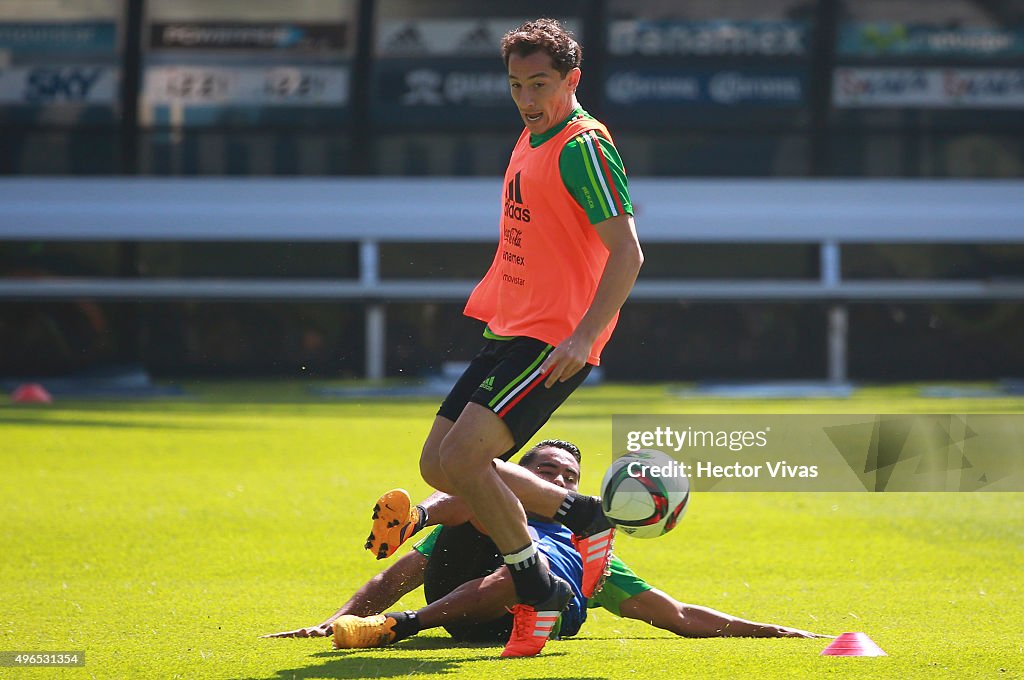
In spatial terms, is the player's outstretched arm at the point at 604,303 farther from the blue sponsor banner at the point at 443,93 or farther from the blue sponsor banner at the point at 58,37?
the blue sponsor banner at the point at 58,37

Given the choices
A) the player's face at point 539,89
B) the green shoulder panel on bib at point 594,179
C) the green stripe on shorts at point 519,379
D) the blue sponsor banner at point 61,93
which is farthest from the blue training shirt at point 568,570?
the blue sponsor banner at point 61,93

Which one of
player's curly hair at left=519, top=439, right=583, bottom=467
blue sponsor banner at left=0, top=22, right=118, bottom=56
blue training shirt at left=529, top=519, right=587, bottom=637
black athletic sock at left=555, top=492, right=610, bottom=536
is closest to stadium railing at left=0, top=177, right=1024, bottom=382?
blue sponsor banner at left=0, top=22, right=118, bottom=56

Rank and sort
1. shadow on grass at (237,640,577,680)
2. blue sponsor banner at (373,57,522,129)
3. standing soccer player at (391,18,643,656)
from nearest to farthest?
shadow on grass at (237,640,577,680) → standing soccer player at (391,18,643,656) → blue sponsor banner at (373,57,522,129)

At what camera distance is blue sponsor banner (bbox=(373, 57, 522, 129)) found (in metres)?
23.1

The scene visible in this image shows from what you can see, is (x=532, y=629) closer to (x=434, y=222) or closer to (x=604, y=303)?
(x=604, y=303)

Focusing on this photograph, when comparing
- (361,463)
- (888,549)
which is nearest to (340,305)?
(361,463)

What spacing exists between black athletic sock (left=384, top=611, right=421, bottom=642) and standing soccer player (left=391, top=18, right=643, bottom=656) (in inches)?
10.8

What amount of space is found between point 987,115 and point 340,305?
1124cm

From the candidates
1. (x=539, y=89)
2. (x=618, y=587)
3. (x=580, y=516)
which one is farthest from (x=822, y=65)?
(x=580, y=516)

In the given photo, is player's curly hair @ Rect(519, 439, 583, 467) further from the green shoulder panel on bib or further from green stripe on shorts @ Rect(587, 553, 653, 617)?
the green shoulder panel on bib

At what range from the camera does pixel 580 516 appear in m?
4.96

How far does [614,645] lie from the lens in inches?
201

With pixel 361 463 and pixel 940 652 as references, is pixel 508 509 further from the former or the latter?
pixel 361 463

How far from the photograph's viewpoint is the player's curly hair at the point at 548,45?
477cm
